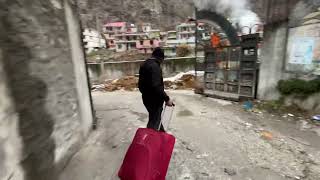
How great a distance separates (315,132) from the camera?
13.7 ft

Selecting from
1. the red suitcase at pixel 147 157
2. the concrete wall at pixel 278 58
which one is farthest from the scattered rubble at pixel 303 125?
the red suitcase at pixel 147 157

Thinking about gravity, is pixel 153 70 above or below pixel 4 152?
above

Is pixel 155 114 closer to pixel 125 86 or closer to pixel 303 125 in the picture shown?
pixel 303 125

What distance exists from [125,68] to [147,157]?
49.2 feet

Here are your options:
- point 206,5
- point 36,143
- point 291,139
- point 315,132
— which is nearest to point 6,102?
point 36,143

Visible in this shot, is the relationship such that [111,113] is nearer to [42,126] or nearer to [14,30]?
[42,126]

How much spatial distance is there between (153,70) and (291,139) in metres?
2.92

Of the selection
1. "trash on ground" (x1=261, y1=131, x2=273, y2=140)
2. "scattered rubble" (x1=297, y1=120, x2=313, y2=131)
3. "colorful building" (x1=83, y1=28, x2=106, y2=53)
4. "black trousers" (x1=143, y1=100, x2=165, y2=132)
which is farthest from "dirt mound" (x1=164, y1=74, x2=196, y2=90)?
"colorful building" (x1=83, y1=28, x2=106, y2=53)

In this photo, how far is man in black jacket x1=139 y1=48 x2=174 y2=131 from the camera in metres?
2.79

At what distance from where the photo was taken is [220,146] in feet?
11.9

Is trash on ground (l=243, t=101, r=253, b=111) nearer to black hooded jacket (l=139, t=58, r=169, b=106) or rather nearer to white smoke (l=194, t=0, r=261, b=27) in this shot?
white smoke (l=194, t=0, r=261, b=27)

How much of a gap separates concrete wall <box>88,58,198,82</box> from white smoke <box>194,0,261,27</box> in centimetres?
769

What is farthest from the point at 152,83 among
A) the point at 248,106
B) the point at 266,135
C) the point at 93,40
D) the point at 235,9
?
the point at 93,40

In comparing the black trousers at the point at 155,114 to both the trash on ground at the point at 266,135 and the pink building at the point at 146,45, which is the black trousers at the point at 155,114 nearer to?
the trash on ground at the point at 266,135
